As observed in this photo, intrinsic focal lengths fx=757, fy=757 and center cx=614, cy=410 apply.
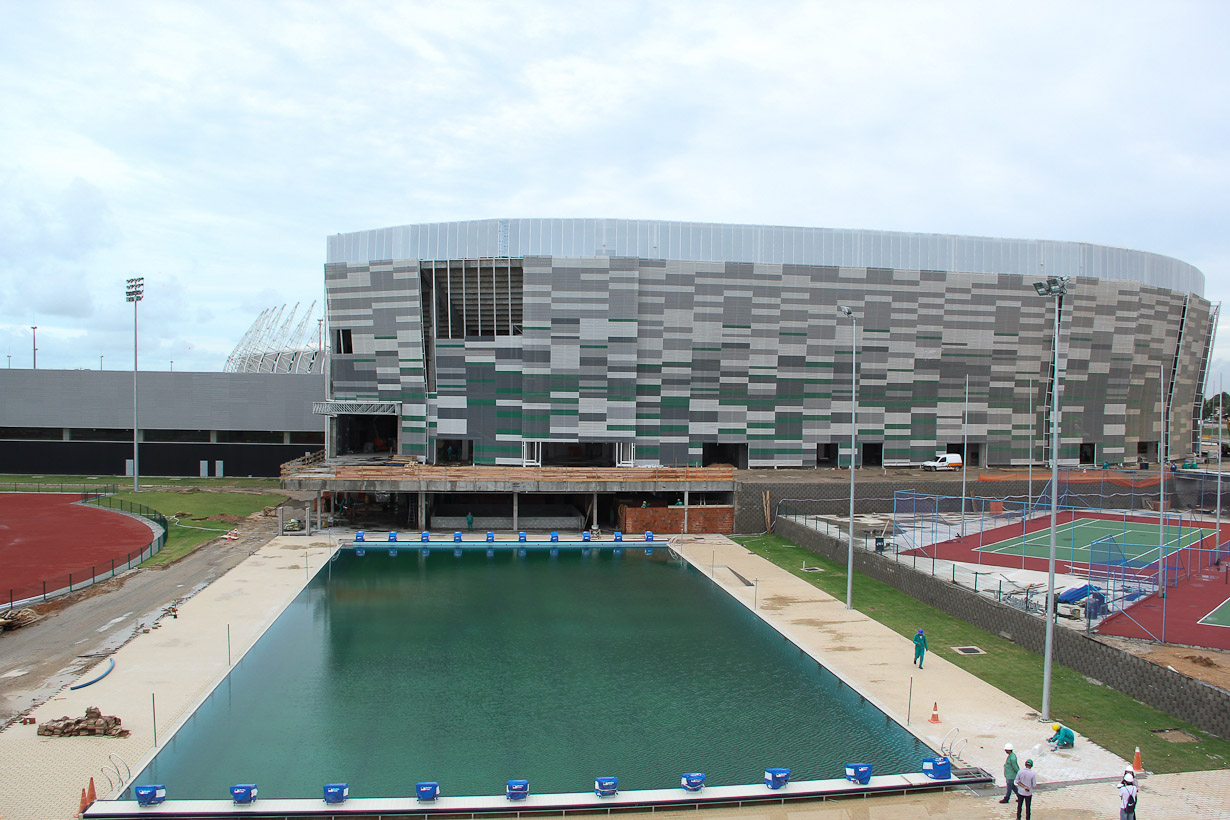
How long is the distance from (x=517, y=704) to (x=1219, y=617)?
27.6m

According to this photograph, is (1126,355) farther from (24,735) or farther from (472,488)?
(24,735)

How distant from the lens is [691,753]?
2078 centimetres

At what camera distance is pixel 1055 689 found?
80.8ft

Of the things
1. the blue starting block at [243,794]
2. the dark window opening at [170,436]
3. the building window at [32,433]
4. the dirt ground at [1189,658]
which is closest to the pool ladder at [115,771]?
the blue starting block at [243,794]

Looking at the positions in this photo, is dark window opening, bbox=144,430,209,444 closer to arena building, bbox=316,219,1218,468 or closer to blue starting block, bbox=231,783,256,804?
arena building, bbox=316,219,1218,468

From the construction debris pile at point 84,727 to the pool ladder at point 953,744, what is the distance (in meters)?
22.4

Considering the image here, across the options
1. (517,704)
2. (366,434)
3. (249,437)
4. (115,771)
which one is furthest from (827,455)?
(115,771)

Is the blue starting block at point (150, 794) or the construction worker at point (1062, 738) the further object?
the construction worker at point (1062, 738)

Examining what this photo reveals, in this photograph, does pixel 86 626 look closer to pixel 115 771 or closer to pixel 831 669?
pixel 115 771

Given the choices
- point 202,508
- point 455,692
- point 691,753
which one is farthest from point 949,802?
point 202,508

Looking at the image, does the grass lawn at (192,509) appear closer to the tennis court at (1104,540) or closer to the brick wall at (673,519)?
the brick wall at (673,519)

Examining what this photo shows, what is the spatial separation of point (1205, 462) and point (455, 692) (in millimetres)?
85342

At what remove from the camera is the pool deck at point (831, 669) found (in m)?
17.6

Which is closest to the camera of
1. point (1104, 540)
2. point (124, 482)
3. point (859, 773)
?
point (859, 773)
